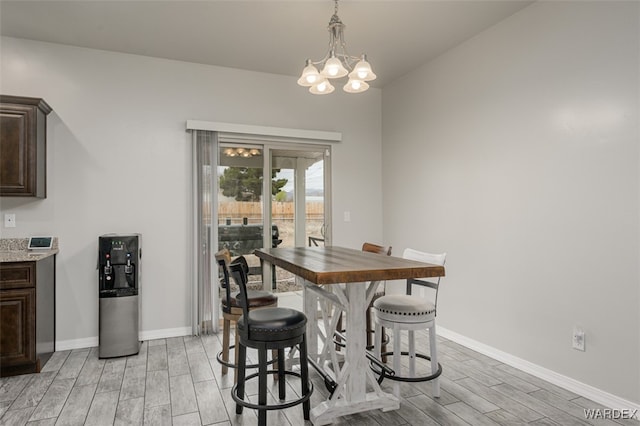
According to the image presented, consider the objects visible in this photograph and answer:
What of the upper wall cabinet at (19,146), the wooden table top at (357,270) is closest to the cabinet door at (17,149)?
the upper wall cabinet at (19,146)

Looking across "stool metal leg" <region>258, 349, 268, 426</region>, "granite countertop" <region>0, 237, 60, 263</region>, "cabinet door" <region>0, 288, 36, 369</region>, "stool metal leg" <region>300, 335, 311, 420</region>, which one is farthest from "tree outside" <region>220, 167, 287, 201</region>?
"stool metal leg" <region>258, 349, 268, 426</region>

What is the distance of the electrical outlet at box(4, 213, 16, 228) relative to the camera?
3330 mm

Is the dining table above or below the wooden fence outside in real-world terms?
below

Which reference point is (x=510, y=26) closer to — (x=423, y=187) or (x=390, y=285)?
(x=423, y=187)

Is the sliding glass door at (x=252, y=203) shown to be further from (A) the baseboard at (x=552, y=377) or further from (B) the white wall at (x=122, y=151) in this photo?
(A) the baseboard at (x=552, y=377)

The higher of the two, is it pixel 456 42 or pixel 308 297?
pixel 456 42

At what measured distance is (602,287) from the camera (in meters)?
2.46

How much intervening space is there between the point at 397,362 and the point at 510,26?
112 inches

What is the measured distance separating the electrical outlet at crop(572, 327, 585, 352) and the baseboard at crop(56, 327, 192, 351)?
136 inches

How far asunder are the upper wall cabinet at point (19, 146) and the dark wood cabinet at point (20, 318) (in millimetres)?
679

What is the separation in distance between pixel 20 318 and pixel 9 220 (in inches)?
39.4

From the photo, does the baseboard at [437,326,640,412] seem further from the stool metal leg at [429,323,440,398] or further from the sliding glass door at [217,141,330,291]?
the sliding glass door at [217,141,330,291]

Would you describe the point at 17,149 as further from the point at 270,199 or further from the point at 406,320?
the point at 406,320

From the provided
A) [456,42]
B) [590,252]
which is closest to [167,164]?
[456,42]
